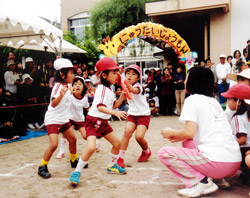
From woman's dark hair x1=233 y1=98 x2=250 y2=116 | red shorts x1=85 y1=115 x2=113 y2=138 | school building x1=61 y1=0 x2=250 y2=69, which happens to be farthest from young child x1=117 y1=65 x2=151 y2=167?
school building x1=61 y1=0 x2=250 y2=69

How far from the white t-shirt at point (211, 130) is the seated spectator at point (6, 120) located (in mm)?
5817

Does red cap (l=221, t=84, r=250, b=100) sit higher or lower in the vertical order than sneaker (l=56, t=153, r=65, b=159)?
higher

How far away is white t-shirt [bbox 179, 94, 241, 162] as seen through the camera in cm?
304

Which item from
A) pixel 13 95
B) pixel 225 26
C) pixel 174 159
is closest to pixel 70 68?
pixel 174 159

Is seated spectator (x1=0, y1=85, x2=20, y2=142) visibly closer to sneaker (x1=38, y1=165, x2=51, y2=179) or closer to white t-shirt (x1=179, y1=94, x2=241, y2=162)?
sneaker (x1=38, y1=165, x2=51, y2=179)

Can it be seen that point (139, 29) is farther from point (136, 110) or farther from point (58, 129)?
point (58, 129)

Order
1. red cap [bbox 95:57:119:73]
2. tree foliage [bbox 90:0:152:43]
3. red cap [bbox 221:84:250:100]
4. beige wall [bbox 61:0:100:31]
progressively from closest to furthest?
red cap [bbox 221:84:250:100] < red cap [bbox 95:57:119:73] < tree foliage [bbox 90:0:152:43] < beige wall [bbox 61:0:100:31]

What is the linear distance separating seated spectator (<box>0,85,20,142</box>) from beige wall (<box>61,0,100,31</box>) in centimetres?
2140

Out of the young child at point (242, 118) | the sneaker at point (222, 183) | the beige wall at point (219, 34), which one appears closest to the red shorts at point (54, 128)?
the sneaker at point (222, 183)

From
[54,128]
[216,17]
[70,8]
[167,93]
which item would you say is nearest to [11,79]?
[54,128]

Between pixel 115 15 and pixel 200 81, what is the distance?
17227 mm

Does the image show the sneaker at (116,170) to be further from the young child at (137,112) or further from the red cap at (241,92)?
the red cap at (241,92)

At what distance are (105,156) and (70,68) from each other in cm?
189

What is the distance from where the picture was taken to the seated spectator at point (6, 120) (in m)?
7.41
